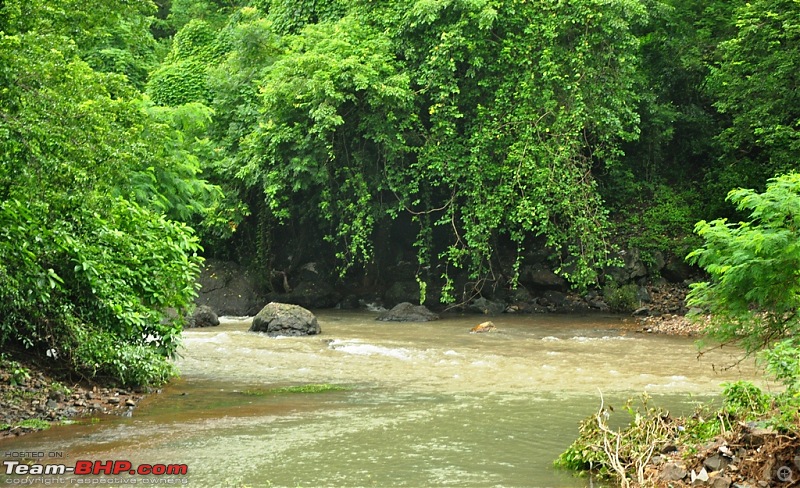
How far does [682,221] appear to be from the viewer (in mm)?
22062

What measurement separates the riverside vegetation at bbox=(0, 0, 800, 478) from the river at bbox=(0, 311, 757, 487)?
1532mm

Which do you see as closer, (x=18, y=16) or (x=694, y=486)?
Result: (x=694, y=486)

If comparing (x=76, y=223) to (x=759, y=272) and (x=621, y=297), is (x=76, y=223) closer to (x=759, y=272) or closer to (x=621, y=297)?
(x=759, y=272)

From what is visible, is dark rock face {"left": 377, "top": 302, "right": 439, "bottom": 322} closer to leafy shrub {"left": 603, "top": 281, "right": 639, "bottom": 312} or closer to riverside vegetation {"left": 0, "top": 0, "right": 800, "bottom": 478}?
riverside vegetation {"left": 0, "top": 0, "right": 800, "bottom": 478}

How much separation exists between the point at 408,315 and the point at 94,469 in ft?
43.2

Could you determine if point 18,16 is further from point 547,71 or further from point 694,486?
point 547,71

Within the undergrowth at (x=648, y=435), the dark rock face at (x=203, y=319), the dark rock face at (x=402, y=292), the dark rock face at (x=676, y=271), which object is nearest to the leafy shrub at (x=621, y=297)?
the dark rock face at (x=676, y=271)

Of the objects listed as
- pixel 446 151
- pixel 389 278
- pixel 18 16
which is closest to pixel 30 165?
pixel 18 16

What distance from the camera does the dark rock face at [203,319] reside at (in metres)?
18.0

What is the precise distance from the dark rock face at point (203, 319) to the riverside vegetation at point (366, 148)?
234 centimetres

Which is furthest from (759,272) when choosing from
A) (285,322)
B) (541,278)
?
(541,278)

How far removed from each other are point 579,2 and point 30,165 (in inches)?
573

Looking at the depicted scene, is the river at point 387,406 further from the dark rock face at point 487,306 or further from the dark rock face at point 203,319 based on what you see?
the dark rock face at point 487,306

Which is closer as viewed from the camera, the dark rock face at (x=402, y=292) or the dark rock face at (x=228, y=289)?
the dark rock face at (x=228, y=289)
